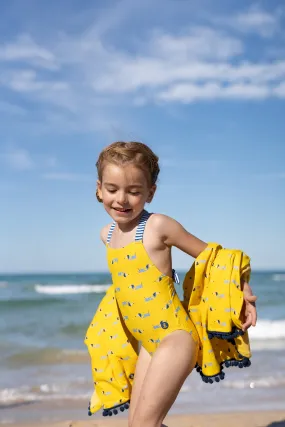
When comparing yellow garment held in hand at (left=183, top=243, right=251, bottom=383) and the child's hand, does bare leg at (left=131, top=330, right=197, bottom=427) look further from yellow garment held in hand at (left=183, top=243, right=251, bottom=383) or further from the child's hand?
the child's hand

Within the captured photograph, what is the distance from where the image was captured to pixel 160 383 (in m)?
3.29

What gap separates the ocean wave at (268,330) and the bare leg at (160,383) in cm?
823

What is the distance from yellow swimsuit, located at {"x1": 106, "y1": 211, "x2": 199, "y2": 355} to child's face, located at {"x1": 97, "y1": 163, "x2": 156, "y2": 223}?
11cm

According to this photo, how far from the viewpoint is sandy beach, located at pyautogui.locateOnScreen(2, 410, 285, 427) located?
528 cm

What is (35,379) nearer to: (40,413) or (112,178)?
(40,413)

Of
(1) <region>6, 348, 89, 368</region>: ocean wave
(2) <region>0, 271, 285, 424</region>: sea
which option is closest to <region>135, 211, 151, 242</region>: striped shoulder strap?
(2) <region>0, 271, 285, 424</region>: sea

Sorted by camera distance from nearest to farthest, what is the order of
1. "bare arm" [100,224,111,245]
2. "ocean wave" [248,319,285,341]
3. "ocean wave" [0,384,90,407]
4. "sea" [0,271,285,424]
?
"bare arm" [100,224,111,245] < "sea" [0,271,285,424] < "ocean wave" [0,384,90,407] < "ocean wave" [248,319,285,341]

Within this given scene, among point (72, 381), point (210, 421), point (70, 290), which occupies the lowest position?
point (70, 290)

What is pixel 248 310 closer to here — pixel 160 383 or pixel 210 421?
pixel 160 383

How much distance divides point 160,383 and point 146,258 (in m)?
0.67

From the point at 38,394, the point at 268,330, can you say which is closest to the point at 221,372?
the point at 38,394

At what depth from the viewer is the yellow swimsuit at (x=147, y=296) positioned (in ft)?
11.4

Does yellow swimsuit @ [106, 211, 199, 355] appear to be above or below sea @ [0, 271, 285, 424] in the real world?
above

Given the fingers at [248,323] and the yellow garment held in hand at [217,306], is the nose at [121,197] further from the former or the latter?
the fingers at [248,323]
